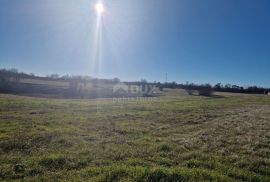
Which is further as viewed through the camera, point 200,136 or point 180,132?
point 180,132

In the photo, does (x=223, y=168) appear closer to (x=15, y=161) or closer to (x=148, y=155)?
(x=148, y=155)

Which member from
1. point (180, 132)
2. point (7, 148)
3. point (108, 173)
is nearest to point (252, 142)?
point (180, 132)

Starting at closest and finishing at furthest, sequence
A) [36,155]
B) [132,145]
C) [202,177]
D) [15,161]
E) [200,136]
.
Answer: [202,177] < [15,161] < [36,155] < [132,145] < [200,136]

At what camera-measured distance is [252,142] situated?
42.0 feet

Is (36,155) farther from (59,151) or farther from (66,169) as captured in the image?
(66,169)

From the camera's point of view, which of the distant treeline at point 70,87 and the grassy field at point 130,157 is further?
the distant treeline at point 70,87

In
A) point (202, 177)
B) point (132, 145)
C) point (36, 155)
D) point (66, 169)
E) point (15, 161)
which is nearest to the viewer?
point (202, 177)

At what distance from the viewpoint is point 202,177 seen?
7797 mm

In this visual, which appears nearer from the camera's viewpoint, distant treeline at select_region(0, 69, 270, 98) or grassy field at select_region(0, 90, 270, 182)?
grassy field at select_region(0, 90, 270, 182)

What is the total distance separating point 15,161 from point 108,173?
11.7ft

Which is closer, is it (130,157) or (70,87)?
(130,157)

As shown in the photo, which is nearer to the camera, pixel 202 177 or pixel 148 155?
pixel 202 177

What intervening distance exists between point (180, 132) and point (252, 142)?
443 centimetres

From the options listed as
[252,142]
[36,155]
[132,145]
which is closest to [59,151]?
[36,155]
